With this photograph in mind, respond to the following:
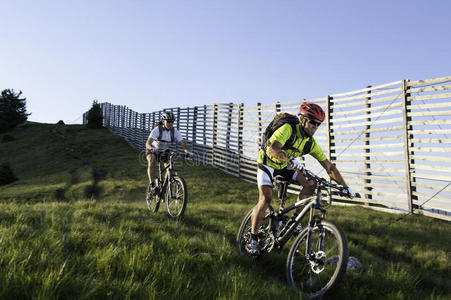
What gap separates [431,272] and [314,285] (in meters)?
2.18

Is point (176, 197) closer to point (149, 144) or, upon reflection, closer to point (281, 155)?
point (149, 144)

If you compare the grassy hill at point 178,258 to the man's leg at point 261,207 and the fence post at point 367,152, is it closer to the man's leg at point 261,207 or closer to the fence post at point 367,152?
the man's leg at point 261,207

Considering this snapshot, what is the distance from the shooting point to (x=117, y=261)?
9.12 ft

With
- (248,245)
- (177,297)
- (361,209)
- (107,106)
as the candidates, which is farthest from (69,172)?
(107,106)

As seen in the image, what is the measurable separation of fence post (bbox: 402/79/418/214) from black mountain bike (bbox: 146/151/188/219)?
5.62 m

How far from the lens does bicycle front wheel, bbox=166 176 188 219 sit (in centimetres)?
572

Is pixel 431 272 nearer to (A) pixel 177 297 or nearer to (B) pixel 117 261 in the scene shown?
(A) pixel 177 297

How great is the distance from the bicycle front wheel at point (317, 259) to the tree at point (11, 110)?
148 feet

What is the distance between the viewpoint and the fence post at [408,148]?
7.77 m

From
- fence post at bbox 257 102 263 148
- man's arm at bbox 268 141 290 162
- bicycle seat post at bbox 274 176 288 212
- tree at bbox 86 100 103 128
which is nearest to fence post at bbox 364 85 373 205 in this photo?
fence post at bbox 257 102 263 148

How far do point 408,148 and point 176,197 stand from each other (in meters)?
5.87

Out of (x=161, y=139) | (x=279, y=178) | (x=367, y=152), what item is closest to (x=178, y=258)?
(x=279, y=178)

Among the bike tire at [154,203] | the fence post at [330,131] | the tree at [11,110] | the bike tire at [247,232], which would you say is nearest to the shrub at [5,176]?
the bike tire at [154,203]

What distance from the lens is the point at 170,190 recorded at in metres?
6.16
